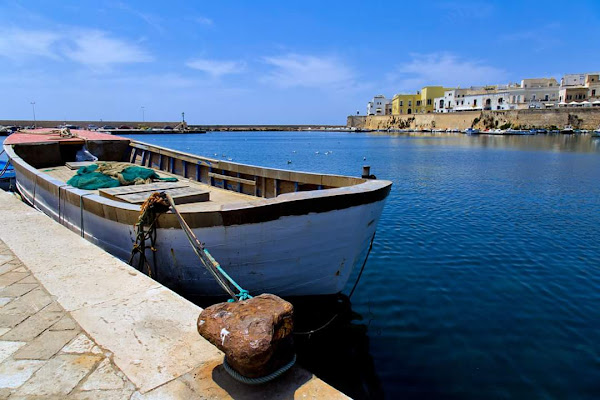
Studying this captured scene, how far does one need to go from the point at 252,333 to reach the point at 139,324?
1.76 m

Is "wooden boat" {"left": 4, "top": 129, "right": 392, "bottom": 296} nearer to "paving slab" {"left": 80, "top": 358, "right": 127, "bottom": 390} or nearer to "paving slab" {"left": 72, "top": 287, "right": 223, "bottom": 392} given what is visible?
"paving slab" {"left": 72, "top": 287, "right": 223, "bottom": 392}

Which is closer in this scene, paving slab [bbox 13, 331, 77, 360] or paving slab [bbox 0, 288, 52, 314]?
paving slab [bbox 13, 331, 77, 360]

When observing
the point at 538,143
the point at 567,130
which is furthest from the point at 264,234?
the point at 567,130

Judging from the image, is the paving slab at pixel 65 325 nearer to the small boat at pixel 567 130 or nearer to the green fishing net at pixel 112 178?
the green fishing net at pixel 112 178

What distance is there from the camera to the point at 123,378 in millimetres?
3170

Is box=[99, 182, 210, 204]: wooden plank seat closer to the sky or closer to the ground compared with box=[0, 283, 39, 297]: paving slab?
closer to the sky

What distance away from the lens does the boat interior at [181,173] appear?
7461 millimetres

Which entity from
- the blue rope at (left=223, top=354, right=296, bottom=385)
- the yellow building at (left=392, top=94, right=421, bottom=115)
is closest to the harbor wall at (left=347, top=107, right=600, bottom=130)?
the yellow building at (left=392, top=94, right=421, bottom=115)

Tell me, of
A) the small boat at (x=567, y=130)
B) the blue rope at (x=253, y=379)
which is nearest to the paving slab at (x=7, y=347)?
the blue rope at (x=253, y=379)

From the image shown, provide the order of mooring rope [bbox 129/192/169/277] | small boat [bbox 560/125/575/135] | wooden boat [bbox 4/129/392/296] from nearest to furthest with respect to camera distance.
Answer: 1. wooden boat [bbox 4/129/392/296]
2. mooring rope [bbox 129/192/169/277]
3. small boat [bbox 560/125/575/135]

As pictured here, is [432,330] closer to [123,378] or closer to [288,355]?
[288,355]

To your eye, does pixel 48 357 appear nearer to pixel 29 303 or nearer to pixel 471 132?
pixel 29 303

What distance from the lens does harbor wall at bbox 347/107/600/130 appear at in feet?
285

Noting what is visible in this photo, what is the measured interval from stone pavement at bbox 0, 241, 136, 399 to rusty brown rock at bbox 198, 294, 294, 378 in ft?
2.76
